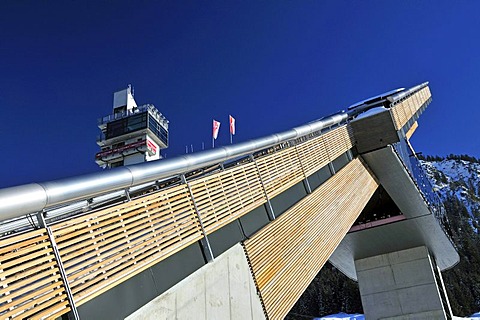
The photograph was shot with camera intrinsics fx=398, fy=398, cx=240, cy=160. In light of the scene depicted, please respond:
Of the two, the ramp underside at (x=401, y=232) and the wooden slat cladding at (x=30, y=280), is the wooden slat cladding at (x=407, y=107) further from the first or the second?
the wooden slat cladding at (x=30, y=280)

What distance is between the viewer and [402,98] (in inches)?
709

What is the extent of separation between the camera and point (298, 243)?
7.54 metres

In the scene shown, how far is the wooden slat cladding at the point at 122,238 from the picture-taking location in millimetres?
3387

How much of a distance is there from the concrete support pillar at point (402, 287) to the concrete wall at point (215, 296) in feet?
43.9

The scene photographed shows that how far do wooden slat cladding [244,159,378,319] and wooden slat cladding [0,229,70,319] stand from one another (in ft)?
11.0

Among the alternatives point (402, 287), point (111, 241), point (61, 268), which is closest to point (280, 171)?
point (111, 241)

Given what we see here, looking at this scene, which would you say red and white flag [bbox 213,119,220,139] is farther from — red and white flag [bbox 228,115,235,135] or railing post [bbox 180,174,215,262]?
railing post [bbox 180,174,215,262]

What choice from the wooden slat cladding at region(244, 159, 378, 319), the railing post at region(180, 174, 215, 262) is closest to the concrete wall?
the railing post at region(180, 174, 215, 262)

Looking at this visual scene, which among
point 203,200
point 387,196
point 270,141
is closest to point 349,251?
point 387,196

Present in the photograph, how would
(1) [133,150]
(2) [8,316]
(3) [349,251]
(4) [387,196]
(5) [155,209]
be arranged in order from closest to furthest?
(2) [8,316] → (5) [155,209] → (4) [387,196] → (3) [349,251] → (1) [133,150]

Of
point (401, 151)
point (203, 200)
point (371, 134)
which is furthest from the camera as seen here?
point (401, 151)

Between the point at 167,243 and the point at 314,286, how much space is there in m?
58.3

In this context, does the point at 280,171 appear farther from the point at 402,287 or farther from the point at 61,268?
the point at 402,287

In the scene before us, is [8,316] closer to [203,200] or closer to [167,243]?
[167,243]
